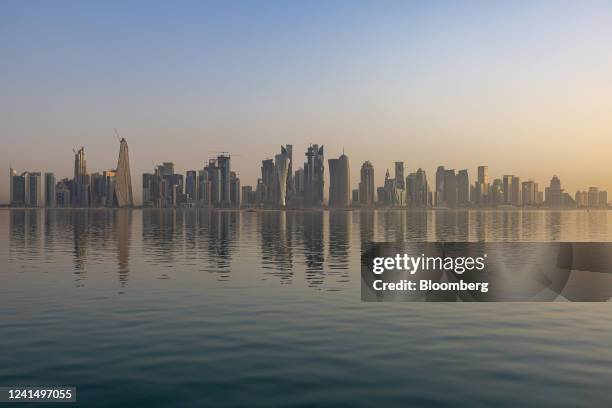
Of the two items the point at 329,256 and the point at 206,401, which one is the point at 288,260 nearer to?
the point at 329,256

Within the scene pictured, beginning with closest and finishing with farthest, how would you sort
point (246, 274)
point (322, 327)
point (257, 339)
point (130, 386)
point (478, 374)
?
point (130, 386) → point (478, 374) → point (257, 339) → point (322, 327) → point (246, 274)

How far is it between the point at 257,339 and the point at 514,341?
518 inches

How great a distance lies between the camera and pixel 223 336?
101 ft

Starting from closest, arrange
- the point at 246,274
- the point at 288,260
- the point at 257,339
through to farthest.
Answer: the point at 257,339, the point at 246,274, the point at 288,260

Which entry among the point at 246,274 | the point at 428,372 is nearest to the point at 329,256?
the point at 246,274

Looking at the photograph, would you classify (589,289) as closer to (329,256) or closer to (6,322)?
(329,256)

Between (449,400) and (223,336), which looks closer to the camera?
(449,400)

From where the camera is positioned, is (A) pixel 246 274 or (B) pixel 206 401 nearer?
(B) pixel 206 401

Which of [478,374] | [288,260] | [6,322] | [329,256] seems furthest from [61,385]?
[329,256]

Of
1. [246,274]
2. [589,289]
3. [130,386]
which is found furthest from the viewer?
[246,274]

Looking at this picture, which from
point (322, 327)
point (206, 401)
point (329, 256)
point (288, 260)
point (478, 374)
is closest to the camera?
point (206, 401)

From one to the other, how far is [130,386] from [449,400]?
1160cm

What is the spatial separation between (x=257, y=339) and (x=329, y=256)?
161 feet

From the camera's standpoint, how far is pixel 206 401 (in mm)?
20328
